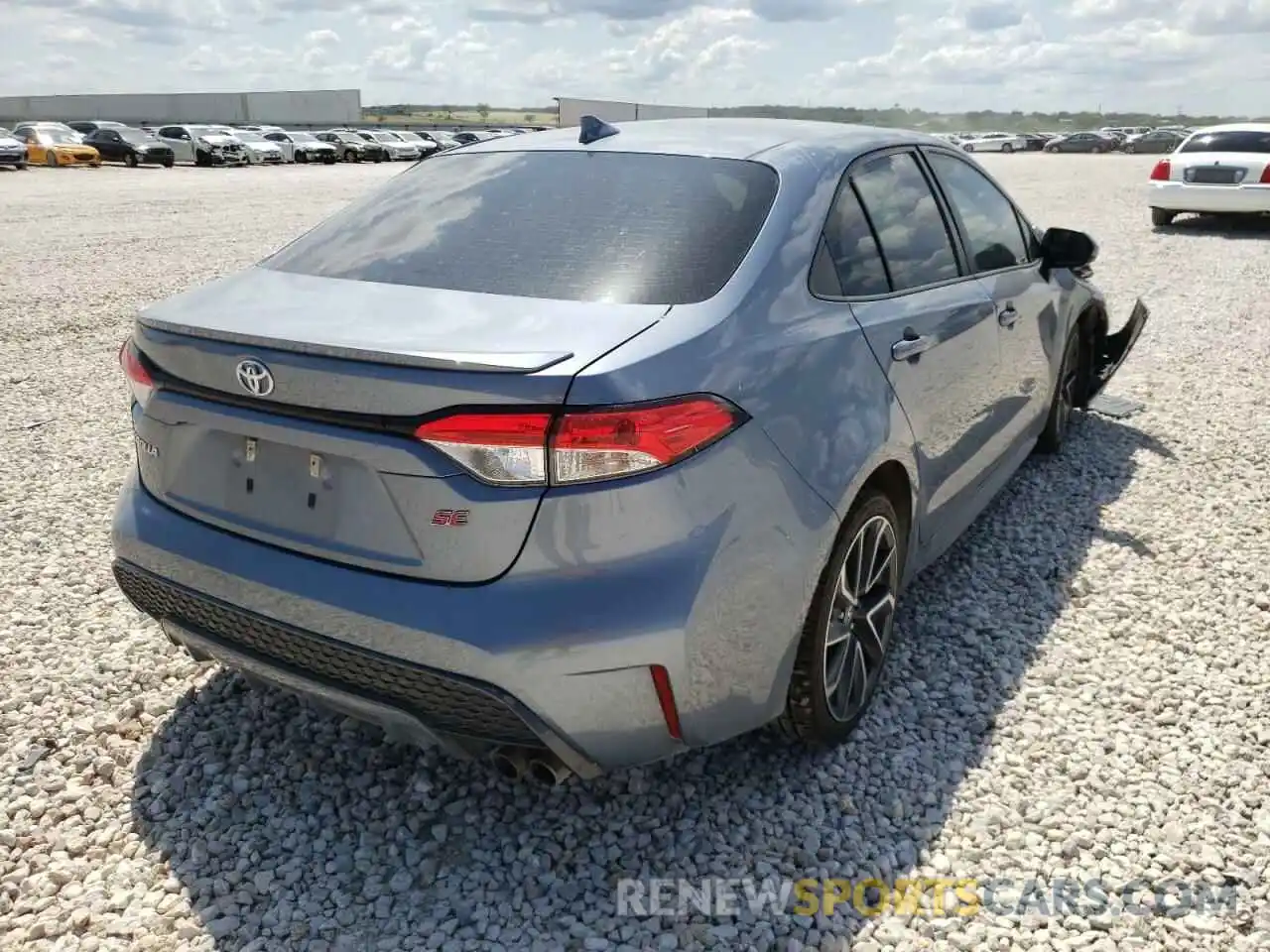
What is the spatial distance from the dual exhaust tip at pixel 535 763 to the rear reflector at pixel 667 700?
246 millimetres

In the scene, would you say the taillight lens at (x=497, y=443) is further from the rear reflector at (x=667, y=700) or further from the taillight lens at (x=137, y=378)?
the taillight lens at (x=137, y=378)

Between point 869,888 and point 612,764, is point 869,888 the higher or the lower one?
the lower one

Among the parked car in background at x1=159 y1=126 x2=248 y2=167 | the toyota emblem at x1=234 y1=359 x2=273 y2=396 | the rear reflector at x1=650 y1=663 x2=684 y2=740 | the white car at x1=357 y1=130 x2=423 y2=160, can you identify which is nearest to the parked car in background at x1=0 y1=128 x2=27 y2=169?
the parked car in background at x1=159 y1=126 x2=248 y2=167

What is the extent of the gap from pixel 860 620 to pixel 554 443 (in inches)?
51.9

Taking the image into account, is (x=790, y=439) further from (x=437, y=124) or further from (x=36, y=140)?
(x=437, y=124)

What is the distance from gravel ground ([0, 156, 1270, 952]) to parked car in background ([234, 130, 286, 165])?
37885 mm

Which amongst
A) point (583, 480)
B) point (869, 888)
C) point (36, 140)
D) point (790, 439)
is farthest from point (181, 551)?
point (36, 140)

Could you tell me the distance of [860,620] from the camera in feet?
9.70

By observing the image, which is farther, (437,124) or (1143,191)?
(437,124)

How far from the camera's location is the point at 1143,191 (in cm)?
2412

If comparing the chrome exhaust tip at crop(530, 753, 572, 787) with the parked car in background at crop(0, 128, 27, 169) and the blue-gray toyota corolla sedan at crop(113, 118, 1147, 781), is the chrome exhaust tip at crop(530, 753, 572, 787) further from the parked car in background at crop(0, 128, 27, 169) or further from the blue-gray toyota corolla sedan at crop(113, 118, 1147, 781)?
the parked car in background at crop(0, 128, 27, 169)

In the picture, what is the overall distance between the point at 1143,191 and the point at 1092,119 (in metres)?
107

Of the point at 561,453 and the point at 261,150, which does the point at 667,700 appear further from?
the point at 261,150

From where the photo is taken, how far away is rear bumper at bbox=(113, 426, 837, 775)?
6.85 ft
